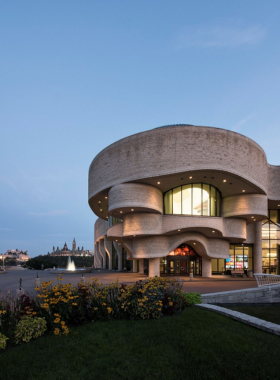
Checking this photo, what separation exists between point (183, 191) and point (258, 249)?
14946mm

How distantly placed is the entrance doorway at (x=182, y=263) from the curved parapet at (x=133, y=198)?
878 centimetres

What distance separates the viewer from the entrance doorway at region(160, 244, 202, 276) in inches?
1254

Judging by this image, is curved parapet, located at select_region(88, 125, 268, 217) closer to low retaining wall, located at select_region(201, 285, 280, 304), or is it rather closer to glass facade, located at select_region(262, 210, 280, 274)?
low retaining wall, located at select_region(201, 285, 280, 304)

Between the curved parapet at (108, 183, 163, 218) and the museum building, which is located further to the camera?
the curved parapet at (108, 183, 163, 218)

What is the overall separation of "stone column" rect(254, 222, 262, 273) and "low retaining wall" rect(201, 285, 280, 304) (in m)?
18.2

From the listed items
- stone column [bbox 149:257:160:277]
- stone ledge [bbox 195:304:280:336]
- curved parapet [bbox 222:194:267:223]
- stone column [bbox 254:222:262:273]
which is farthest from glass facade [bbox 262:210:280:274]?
stone ledge [bbox 195:304:280:336]

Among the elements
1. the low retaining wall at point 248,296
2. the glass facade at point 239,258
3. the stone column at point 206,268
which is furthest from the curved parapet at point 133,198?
the glass facade at point 239,258

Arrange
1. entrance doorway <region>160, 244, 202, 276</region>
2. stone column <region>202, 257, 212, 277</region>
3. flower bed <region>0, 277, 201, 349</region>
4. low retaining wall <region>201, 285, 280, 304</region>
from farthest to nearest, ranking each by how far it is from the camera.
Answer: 1. entrance doorway <region>160, 244, 202, 276</region>
2. stone column <region>202, 257, 212, 277</region>
3. low retaining wall <region>201, 285, 280, 304</region>
4. flower bed <region>0, 277, 201, 349</region>

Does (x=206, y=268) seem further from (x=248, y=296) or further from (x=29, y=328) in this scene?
(x=29, y=328)

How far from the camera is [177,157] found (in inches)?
922

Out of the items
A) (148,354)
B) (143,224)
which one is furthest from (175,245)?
(148,354)

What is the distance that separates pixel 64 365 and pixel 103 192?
2291 cm

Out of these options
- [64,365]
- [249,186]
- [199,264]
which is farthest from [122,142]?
[64,365]

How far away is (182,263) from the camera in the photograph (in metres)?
32.1
